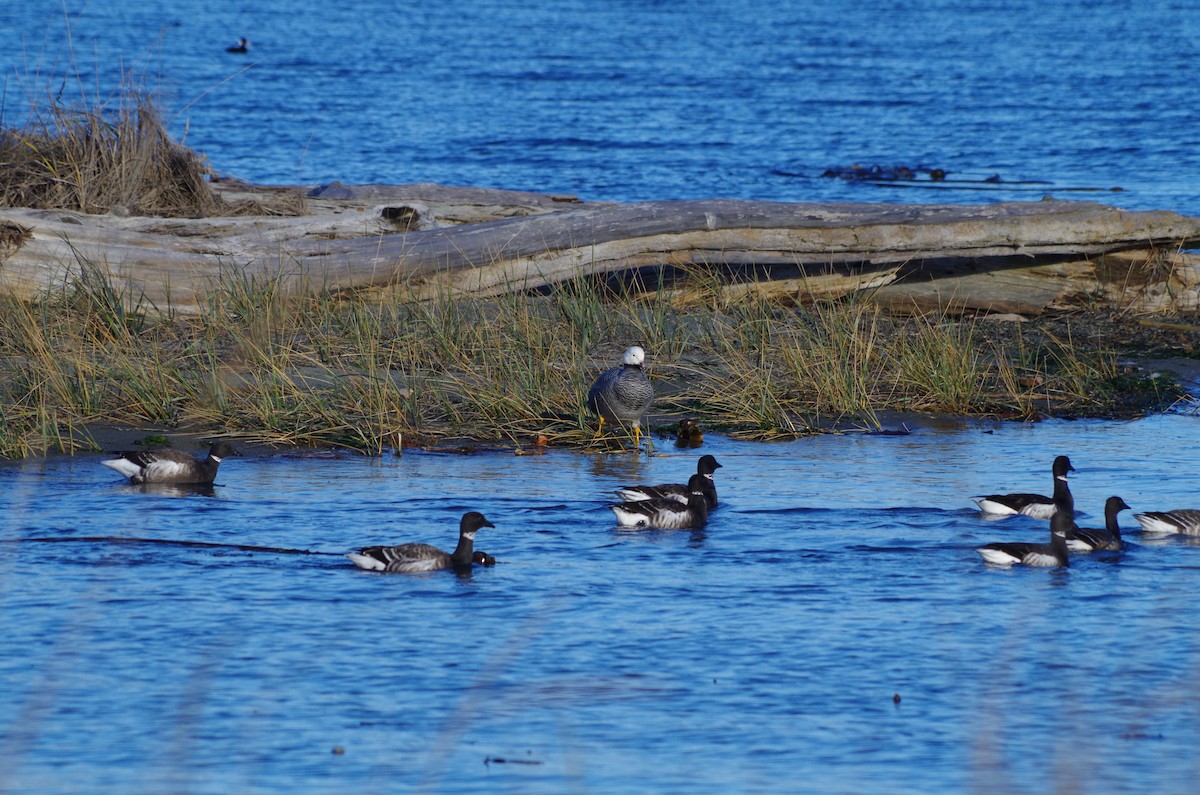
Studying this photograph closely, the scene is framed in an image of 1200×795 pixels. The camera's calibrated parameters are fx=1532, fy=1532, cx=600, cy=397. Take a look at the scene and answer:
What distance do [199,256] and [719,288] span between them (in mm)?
4697

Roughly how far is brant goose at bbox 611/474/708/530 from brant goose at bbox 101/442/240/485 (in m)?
2.75

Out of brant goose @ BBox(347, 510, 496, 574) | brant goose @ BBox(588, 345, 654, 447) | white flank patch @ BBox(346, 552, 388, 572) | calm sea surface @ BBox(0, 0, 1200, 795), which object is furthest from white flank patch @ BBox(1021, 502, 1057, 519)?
white flank patch @ BBox(346, 552, 388, 572)

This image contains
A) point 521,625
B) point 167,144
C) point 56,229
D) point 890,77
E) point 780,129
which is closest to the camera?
point 521,625

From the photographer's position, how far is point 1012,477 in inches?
413

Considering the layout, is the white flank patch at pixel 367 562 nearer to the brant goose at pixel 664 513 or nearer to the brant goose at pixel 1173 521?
the brant goose at pixel 664 513

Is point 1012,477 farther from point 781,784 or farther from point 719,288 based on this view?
point 781,784

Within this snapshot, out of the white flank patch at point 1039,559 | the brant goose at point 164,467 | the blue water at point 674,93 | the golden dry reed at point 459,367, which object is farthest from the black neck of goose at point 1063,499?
the blue water at point 674,93

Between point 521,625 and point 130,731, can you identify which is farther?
point 521,625

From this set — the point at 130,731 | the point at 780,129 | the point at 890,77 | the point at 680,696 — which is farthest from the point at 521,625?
the point at 890,77

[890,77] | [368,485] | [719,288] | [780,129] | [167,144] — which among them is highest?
[890,77]

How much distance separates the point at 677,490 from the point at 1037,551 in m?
2.16

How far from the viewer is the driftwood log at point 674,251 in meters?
13.4

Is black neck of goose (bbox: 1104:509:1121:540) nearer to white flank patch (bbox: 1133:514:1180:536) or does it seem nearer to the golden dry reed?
white flank patch (bbox: 1133:514:1180:536)

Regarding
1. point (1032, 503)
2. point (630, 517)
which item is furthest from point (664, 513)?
point (1032, 503)
